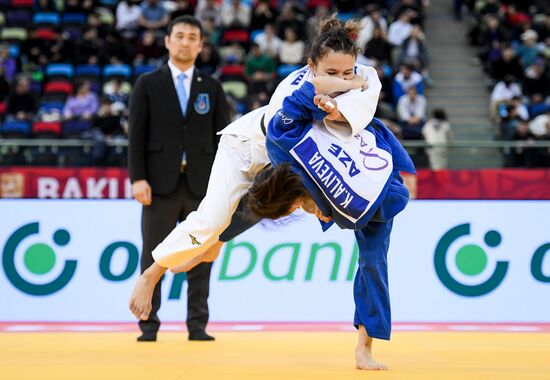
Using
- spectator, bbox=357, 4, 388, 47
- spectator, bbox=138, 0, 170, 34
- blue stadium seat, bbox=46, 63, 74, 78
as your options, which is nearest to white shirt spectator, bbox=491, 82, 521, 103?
spectator, bbox=357, 4, 388, 47

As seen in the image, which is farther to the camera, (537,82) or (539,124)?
(537,82)

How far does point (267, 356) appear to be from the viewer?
18.6 ft

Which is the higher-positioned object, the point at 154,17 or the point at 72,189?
the point at 154,17

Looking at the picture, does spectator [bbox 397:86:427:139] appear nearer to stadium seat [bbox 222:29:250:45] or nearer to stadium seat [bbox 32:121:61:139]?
stadium seat [bbox 222:29:250:45]

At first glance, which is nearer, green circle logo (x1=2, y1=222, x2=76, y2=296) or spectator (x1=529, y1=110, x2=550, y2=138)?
green circle logo (x1=2, y1=222, x2=76, y2=296)

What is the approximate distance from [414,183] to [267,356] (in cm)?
527

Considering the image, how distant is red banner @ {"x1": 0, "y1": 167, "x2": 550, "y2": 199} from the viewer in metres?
10.4

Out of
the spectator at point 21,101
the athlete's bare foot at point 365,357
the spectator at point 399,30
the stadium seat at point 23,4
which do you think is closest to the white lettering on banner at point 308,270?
the athlete's bare foot at point 365,357

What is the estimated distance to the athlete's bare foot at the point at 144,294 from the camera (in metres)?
5.37

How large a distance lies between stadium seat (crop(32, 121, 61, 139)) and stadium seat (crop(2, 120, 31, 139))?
0.47 ft

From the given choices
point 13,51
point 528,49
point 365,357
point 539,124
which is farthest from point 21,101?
point 365,357

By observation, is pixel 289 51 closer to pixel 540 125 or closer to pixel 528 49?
pixel 528 49

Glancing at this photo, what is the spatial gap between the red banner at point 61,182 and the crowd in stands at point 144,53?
238cm

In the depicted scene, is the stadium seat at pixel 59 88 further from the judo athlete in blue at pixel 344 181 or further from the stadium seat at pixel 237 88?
the judo athlete in blue at pixel 344 181
